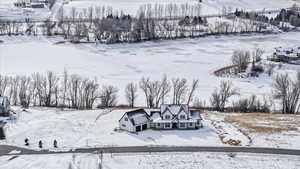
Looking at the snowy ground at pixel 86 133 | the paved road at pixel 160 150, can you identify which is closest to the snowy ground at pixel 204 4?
the snowy ground at pixel 86 133

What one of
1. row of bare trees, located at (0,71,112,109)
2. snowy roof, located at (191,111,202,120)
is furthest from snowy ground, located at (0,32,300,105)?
snowy roof, located at (191,111,202,120)

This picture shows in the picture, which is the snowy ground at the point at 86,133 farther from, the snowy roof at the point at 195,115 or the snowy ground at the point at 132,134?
the snowy roof at the point at 195,115

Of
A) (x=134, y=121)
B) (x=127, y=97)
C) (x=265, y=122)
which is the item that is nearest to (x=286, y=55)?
(x=265, y=122)

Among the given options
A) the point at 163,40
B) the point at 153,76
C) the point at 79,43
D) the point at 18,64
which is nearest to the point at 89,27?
the point at 79,43

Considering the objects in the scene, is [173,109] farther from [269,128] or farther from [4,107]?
[4,107]

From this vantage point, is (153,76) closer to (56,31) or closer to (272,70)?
(272,70)

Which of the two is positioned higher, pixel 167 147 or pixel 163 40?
pixel 163 40

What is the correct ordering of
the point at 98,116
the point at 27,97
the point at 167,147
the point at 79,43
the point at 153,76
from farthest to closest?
the point at 79,43
the point at 153,76
the point at 27,97
the point at 98,116
the point at 167,147

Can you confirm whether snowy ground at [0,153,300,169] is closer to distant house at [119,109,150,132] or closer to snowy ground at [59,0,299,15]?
distant house at [119,109,150,132]
